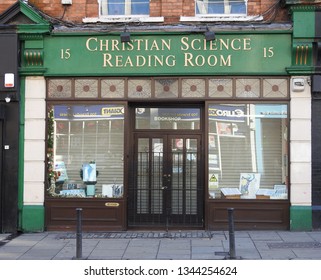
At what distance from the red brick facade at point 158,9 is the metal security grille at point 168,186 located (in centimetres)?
274

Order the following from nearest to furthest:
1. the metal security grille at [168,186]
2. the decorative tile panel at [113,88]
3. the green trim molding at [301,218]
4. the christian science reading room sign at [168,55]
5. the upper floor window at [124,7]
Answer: the green trim molding at [301,218]
the christian science reading room sign at [168,55]
the decorative tile panel at [113,88]
the metal security grille at [168,186]
the upper floor window at [124,7]

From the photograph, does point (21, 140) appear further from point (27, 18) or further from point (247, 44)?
point (247, 44)

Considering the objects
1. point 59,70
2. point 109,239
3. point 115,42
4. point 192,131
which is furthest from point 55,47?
point 109,239

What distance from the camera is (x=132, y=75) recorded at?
11.0 meters

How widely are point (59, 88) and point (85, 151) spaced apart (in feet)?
4.93

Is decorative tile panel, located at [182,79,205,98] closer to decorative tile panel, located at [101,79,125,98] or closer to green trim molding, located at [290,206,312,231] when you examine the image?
decorative tile panel, located at [101,79,125,98]

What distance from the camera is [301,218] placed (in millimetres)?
10648

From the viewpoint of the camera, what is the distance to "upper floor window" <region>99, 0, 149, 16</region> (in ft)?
37.1

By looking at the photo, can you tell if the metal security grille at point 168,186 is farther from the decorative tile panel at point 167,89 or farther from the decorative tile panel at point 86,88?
the decorative tile panel at point 86,88

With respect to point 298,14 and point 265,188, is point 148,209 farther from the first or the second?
point 298,14

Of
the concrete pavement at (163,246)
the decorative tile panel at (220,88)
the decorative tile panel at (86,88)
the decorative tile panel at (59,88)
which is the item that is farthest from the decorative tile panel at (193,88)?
the concrete pavement at (163,246)

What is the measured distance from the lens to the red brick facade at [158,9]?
1097cm

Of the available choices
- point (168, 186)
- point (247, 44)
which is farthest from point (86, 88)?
point (247, 44)

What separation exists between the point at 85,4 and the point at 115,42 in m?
1.12
